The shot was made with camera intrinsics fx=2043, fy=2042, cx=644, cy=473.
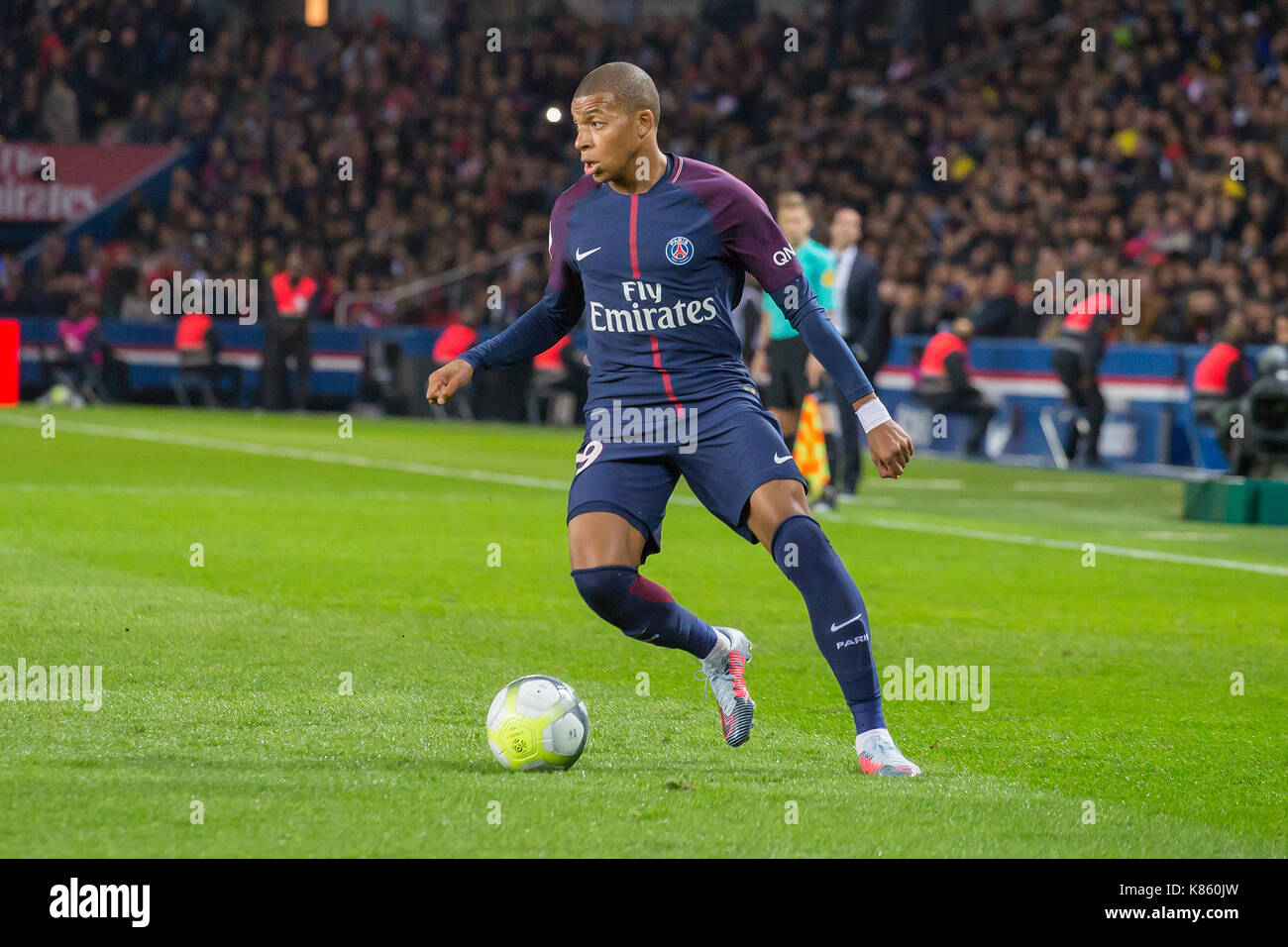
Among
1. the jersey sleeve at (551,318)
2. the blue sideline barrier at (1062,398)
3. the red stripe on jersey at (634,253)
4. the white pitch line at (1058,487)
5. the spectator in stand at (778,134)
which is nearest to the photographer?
the red stripe on jersey at (634,253)

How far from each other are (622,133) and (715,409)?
0.88 m

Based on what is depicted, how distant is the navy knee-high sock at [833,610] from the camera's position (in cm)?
597

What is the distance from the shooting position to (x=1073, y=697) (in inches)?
302

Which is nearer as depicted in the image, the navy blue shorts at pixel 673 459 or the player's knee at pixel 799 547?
the player's knee at pixel 799 547

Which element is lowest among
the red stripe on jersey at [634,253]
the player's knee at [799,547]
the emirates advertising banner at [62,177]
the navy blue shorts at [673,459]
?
the player's knee at [799,547]

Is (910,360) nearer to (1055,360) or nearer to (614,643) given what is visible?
(1055,360)

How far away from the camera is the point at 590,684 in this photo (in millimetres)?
7645

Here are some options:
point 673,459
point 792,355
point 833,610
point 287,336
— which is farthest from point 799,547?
point 287,336

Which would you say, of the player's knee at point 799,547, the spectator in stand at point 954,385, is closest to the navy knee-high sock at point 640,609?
the player's knee at point 799,547

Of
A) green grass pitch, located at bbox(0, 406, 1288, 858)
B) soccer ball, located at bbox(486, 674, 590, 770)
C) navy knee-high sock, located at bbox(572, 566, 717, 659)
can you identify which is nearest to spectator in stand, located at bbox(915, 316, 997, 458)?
green grass pitch, located at bbox(0, 406, 1288, 858)

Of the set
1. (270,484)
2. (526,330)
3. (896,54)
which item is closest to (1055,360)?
(270,484)

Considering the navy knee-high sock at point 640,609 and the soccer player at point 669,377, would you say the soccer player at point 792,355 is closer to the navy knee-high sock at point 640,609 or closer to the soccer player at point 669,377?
the navy knee-high sock at point 640,609

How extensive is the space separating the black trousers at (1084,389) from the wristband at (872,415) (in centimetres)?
1506
